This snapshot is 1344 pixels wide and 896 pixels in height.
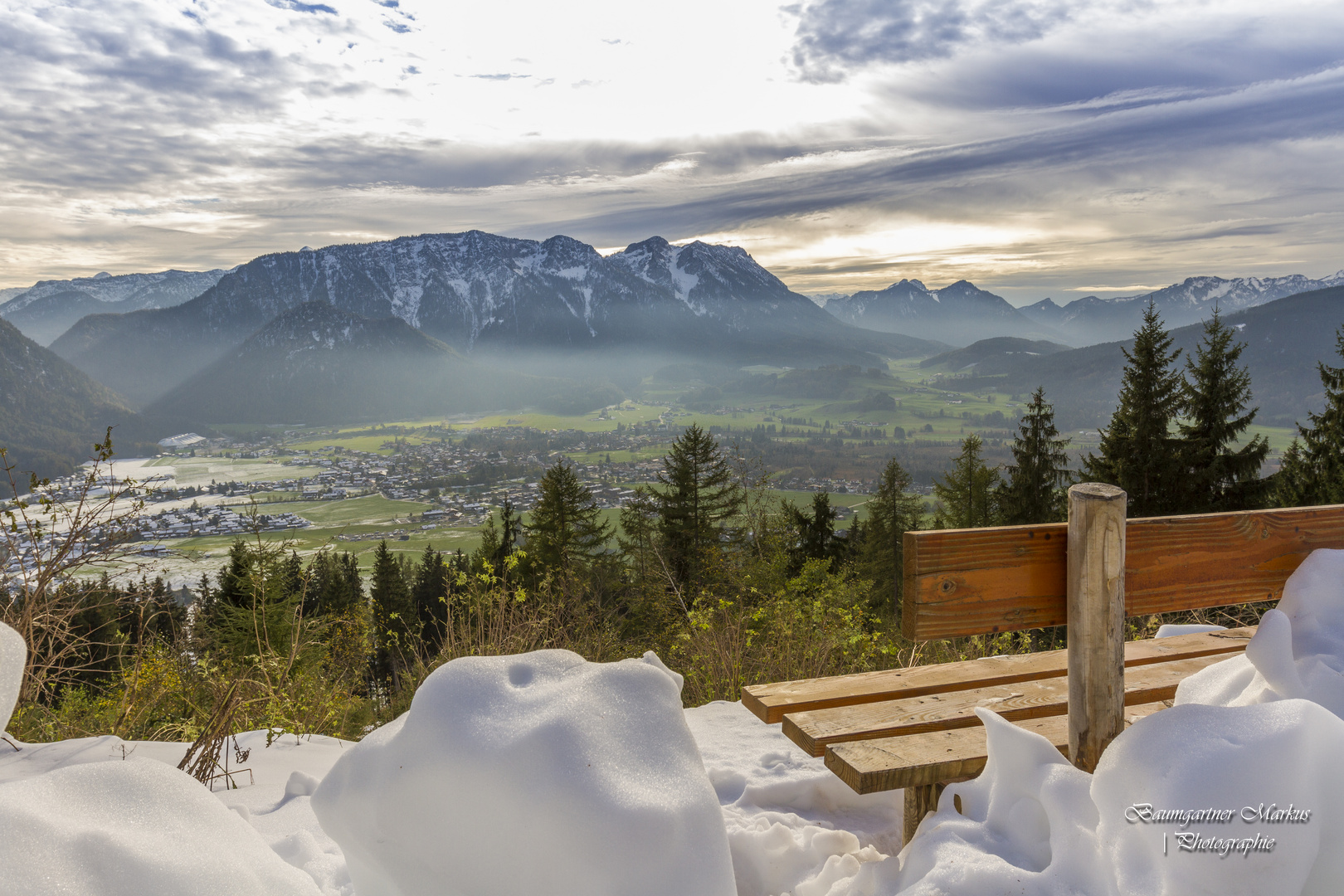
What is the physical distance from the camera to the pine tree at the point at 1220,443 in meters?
21.1

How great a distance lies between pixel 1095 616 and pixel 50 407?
14693cm

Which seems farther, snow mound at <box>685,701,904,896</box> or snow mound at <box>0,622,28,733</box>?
snow mound at <box>685,701,904,896</box>

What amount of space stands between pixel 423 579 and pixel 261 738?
91.7 ft

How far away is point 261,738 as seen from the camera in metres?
3.83

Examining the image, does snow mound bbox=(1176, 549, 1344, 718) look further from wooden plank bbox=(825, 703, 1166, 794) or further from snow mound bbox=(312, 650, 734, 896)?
snow mound bbox=(312, 650, 734, 896)

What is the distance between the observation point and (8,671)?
58.7 inches

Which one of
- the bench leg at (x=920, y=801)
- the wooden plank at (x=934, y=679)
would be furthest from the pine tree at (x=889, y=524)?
the bench leg at (x=920, y=801)

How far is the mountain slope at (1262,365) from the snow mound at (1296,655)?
412 feet

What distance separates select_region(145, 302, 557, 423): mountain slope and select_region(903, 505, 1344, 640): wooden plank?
17470cm

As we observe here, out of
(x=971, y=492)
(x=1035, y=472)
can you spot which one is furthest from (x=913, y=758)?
(x=971, y=492)

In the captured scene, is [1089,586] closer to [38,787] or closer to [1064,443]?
[38,787]

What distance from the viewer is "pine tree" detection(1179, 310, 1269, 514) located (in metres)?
21.1

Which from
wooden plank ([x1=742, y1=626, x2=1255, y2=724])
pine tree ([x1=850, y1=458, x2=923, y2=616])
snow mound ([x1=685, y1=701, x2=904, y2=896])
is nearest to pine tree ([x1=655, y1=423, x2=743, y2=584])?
pine tree ([x1=850, y1=458, x2=923, y2=616])

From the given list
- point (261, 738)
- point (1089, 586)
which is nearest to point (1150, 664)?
point (1089, 586)
